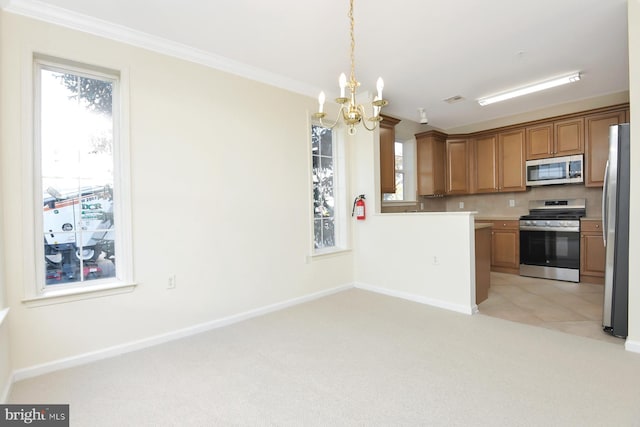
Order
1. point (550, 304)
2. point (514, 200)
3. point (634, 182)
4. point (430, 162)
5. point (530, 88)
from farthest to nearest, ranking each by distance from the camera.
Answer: point (430, 162) → point (514, 200) → point (530, 88) → point (550, 304) → point (634, 182)

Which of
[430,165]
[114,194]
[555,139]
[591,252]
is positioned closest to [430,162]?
[430,165]

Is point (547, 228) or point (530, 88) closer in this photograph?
point (530, 88)

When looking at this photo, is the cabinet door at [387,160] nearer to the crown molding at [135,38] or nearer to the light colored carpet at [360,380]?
the crown molding at [135,38]

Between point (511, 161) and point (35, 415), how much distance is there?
645 centimetres

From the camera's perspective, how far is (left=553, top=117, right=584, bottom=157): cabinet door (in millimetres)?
4578

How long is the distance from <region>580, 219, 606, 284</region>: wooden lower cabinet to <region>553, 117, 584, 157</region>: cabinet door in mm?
1111

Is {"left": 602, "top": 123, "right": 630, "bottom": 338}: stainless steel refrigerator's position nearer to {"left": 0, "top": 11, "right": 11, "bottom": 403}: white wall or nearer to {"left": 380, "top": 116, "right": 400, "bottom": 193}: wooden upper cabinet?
{"left": 380, "top": 116, "right": 400, "bottom": 193}: wooden upper cabinet

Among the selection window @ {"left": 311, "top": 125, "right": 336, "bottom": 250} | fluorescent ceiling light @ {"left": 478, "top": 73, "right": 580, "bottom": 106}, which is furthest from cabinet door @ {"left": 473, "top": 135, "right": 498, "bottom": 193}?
window @ {"left": 311, "top": 125, "right": 336, "bottom": 250}

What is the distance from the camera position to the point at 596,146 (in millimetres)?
4461

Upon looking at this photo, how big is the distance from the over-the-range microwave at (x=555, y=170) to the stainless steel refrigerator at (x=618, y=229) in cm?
241

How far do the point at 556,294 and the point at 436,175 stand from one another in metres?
2.62

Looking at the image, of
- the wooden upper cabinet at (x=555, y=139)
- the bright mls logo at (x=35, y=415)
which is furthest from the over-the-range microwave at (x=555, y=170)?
the bright mls logo at (x=35, y=415)

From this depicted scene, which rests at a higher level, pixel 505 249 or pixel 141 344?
pixel 505 249

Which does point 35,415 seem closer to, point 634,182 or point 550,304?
point 634,182
